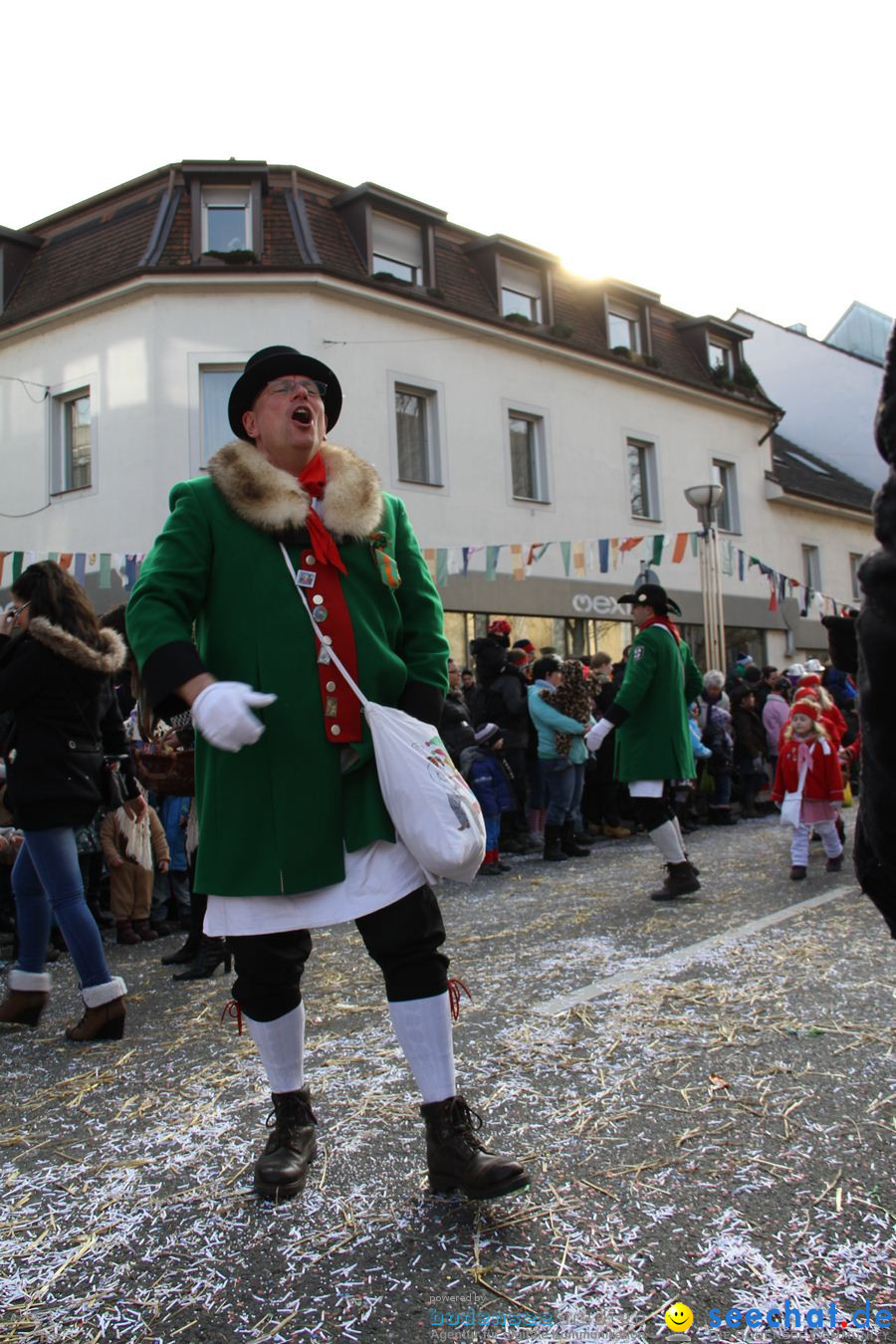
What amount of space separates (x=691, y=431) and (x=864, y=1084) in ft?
73.1

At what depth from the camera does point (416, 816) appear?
266cm

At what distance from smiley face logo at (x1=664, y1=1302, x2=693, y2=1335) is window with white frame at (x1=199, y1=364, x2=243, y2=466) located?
15969mm

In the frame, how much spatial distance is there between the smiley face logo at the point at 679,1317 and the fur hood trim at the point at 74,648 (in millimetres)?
3408

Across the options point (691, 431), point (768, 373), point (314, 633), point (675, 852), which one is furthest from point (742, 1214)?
point (768, 373)

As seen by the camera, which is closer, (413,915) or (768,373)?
(413,915)

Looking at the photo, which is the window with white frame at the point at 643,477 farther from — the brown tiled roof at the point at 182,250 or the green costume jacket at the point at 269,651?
the green costume jacket at the point at 269,651

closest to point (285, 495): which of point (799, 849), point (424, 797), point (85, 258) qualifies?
point (424, 797)

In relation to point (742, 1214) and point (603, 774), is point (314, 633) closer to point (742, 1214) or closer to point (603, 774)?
point (742, 1214)

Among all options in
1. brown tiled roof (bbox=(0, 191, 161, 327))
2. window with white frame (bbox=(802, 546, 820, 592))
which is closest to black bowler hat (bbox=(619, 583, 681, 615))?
brown tiled roof (bbox=(0, 191, 161, 327))

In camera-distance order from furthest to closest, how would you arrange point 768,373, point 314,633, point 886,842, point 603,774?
point 768,373, point 603,774, point 314,633, point 886,842

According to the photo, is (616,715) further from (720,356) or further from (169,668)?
(720,356)

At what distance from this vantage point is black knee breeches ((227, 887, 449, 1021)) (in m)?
2.72

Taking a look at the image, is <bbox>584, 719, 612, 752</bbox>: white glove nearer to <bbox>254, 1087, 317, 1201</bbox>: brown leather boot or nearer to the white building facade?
<bbox>254, 1087, 317, 1201</bbox>: brown leather boot

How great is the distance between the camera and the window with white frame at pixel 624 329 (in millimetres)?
23266
